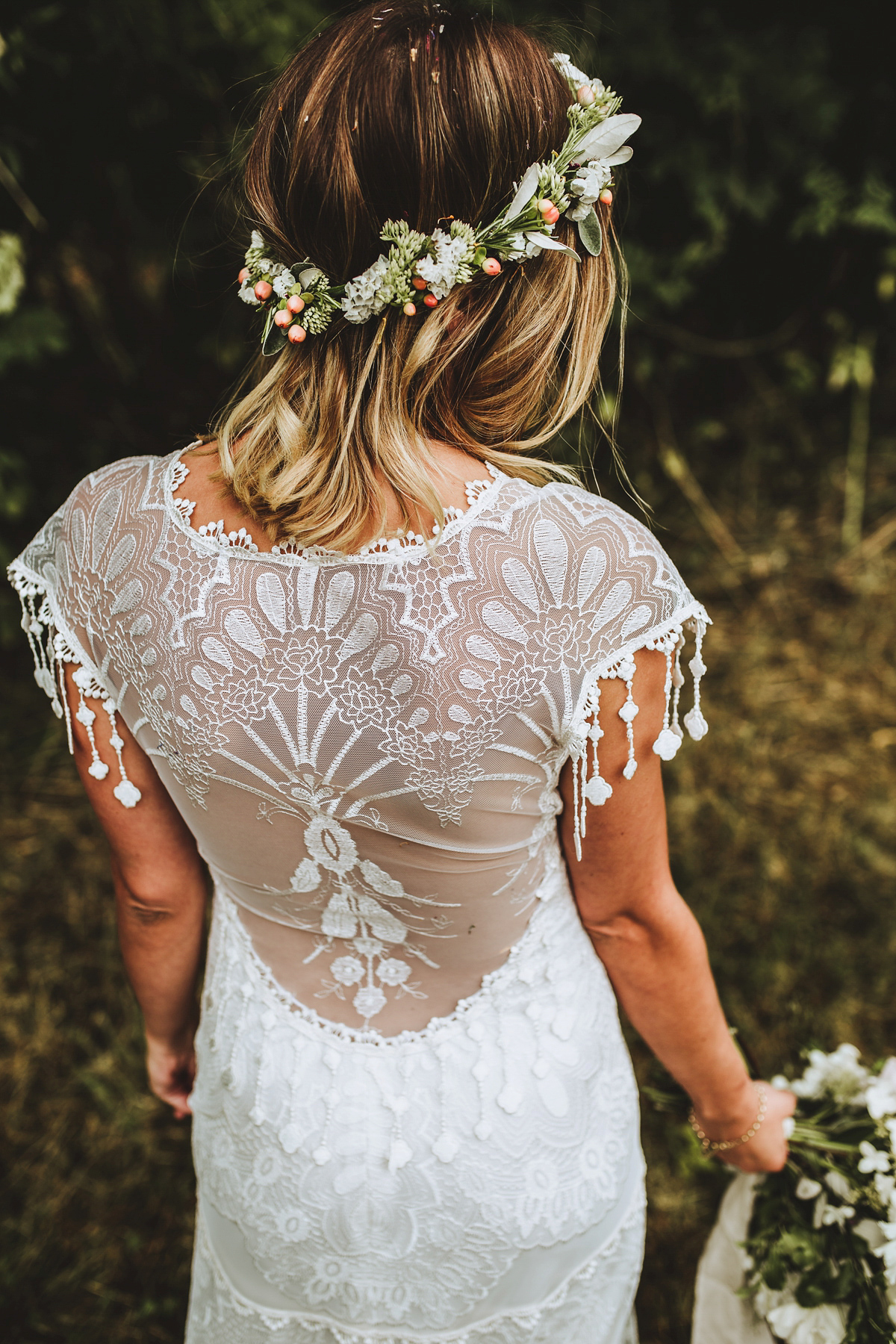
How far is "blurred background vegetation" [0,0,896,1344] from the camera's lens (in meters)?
2.59

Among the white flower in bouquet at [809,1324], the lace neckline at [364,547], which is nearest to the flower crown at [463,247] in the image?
the lace neckline at [364,547]

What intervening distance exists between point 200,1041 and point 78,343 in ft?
11.5

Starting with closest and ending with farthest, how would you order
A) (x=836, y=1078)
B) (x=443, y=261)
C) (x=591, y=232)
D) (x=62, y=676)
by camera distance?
(x=443, y=261)
(x=591, y=232)
(x=62, y=676)
(x=836, y=1078)

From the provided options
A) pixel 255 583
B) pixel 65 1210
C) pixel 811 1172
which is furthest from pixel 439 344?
pixel 65 1210

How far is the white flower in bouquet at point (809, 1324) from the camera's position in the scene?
1511 millimetres

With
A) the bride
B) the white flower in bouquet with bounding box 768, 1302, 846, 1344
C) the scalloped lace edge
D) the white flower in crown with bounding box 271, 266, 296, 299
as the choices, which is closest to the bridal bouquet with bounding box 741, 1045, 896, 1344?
the white flower in bouquet with bounding box 768, 1302, 846, 1344

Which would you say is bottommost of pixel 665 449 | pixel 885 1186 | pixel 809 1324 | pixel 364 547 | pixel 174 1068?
pixel 809 1324

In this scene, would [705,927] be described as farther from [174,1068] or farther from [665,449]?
[665,449]

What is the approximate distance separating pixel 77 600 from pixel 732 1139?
1328mm

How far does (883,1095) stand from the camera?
156 cm

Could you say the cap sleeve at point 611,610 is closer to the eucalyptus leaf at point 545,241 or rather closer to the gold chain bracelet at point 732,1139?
the eucalyptus leaf at point 545,241

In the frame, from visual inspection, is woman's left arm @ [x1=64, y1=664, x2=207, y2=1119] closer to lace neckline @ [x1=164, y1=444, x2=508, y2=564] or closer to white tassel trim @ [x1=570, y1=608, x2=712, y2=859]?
lace neckline @ [x1=164, y1=444, x2=508, y2=564]

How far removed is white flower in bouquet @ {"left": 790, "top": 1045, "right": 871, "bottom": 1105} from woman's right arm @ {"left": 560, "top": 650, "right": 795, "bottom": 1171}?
0.15 m

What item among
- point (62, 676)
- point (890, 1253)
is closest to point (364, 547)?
point (62, 676)
